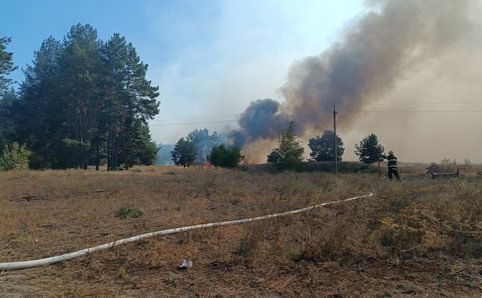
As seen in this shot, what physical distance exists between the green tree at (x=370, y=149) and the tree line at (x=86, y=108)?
2680 cm

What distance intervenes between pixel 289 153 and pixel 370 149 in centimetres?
1777

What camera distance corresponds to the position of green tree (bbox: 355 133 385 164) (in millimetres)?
52250

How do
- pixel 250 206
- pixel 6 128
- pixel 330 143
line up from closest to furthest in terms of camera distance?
pixel 250 206 → pixel 6 128 → pixel 330 143

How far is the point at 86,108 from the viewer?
5462 cm

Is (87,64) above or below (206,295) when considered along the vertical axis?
above

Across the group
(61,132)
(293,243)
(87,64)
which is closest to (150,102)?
(87,64)

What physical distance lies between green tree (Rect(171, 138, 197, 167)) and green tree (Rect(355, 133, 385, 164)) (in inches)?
993

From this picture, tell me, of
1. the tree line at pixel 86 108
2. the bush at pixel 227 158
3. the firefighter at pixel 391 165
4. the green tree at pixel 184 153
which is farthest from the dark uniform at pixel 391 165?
the green tree at pixel 184 153

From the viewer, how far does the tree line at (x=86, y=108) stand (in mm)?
51625

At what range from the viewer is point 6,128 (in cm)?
5500

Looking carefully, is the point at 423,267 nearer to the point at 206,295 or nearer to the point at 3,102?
the point at 206,295

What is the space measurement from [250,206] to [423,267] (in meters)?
6.56

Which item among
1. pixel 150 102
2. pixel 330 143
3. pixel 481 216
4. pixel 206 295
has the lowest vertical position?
pixel 206 295

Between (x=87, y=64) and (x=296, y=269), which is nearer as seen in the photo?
(x=296, y=269)
